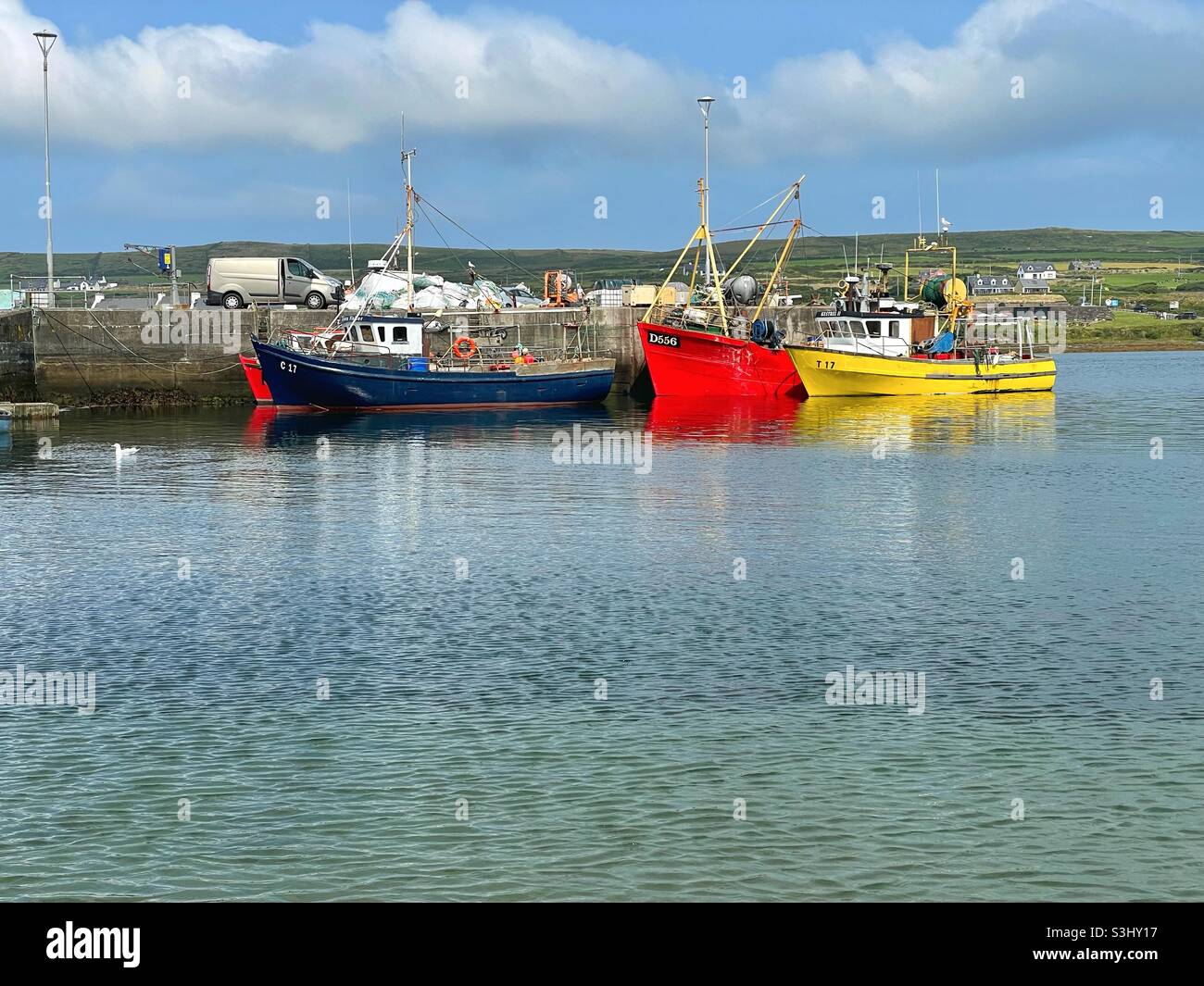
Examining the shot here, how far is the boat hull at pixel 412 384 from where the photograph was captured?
47.2 metres

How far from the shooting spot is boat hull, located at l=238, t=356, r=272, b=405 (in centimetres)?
4947

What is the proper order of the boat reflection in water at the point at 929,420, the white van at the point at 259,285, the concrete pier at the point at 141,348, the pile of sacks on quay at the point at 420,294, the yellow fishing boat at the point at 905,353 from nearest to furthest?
1. the boat reflection in water at the point at 929,420
2. the concrete pier at the point at 141,348
3. the yellow fishing boat at the point at 905,353
4. the pile of sacks on quay at the point at 420,294
5. the white van at the point at 259,285

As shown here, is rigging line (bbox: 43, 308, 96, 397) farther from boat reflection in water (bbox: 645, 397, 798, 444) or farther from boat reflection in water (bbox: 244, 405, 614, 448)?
boat reflection in water (bbox: 645, 397, 798, 444)

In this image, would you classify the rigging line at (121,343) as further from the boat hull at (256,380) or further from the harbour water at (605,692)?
the harbour water at (605,692)

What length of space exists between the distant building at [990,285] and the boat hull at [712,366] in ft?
393

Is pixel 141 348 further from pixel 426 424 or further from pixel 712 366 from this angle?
pixel 712 366

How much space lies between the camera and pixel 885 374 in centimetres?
5206

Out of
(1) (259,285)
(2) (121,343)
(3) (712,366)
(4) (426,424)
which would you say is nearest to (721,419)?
(3) (712,366)

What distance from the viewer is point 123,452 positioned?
3631cm

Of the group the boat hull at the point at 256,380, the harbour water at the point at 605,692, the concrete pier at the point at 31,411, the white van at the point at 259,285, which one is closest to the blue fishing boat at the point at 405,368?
the boat hull at the point at 256,380

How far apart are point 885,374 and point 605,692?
40109 millimetres

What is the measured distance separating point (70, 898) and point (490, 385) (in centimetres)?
4150

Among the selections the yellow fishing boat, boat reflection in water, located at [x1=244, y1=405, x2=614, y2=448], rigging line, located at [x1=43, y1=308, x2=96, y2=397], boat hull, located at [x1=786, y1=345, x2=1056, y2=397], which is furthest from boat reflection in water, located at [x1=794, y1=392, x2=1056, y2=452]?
rigging line, located at [x1=43, y1=308, x2=96, y2=397]
